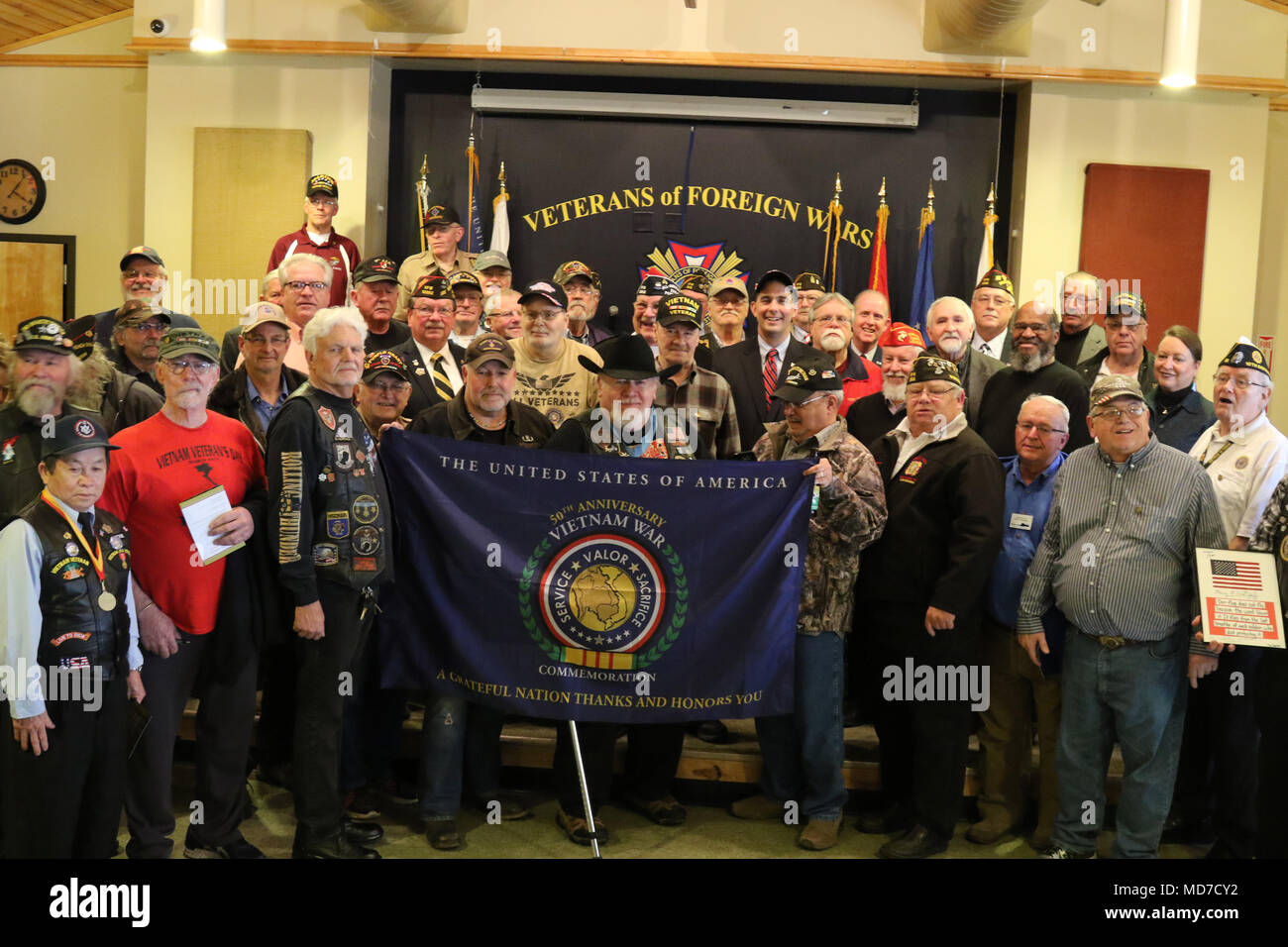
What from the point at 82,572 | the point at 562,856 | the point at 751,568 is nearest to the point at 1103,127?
the point at 751,568

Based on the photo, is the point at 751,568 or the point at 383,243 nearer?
the point at 751,568

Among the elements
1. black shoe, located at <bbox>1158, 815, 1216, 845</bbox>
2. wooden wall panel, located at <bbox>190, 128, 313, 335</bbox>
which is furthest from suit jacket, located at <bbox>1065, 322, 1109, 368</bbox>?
wooden wall panel, located at <bbox>190, 128, 313, 335</bbox>

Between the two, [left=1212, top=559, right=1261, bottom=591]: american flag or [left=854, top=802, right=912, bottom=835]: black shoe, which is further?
[left=854, top=802, right=912, bottom=835]: black shoe

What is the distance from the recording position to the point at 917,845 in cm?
439

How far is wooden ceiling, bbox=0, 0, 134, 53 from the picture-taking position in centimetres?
898

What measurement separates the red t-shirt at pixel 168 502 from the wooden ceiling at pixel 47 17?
6917 mm

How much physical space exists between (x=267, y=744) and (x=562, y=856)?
4.79 feet

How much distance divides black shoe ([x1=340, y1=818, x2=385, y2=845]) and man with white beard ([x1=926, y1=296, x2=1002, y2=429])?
345 cm

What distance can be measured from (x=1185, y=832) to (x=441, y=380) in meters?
3.93

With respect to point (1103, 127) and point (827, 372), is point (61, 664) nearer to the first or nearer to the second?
point (827, 372)

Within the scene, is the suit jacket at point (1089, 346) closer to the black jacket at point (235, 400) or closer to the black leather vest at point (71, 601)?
the black jacket at point (235, 400)

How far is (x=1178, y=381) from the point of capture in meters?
5.28

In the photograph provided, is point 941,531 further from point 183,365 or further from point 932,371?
point 183,365

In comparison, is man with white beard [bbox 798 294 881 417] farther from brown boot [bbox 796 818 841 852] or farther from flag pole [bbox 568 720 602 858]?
flag pole [bbox 568 720 602 858]
